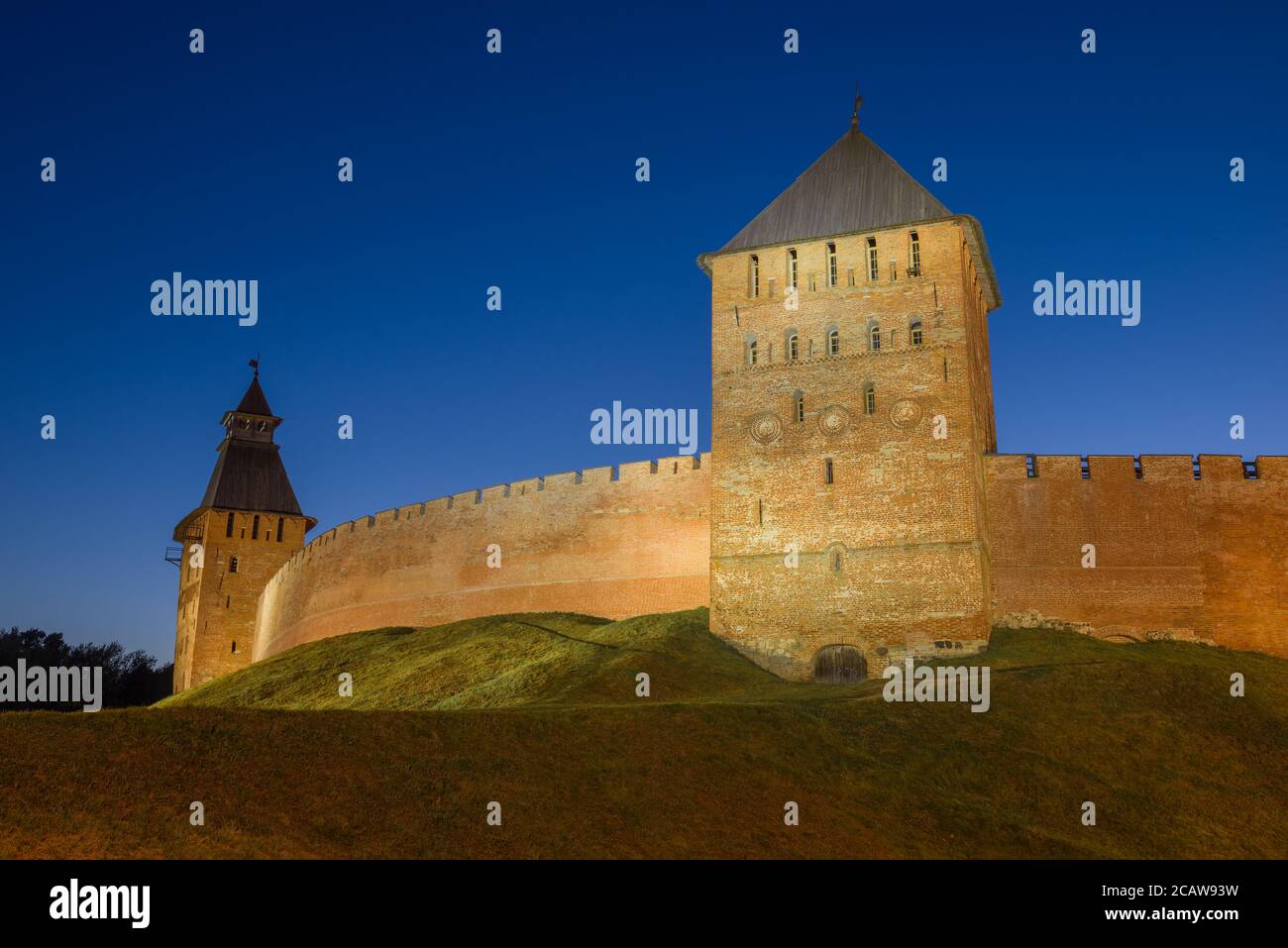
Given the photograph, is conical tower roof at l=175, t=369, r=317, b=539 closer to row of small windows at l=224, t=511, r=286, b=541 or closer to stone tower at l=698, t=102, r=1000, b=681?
row of small windows at l=224, t=511, r=286, b=541

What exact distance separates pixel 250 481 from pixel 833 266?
3140cm

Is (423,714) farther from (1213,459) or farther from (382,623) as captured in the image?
(382,623)

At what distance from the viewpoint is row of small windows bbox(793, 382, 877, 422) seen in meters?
27.0

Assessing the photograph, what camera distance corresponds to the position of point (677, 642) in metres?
25.8

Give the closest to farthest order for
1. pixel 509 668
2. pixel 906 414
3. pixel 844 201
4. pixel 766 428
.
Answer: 1. pixel 509 668
2. pixel 906 414
3. pixel 766 428
4. pixel 844 201

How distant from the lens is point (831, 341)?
27812 millimetres

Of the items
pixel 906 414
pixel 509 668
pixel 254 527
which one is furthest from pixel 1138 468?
pixel 254 527

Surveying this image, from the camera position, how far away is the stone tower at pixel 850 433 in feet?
84.1

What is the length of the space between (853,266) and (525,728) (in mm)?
15700

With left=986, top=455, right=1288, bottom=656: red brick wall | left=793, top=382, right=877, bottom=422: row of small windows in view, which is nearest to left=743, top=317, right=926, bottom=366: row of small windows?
left=793, top=382, right=877, bottom=422: row of small windows

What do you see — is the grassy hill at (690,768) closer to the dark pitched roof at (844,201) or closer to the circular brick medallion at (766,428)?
the circular brick medallion at (766,428)

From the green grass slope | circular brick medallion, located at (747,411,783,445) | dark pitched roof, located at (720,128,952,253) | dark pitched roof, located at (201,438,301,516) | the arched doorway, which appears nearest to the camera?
the green grass slope

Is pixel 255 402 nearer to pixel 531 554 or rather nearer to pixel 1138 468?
pixel 531 554

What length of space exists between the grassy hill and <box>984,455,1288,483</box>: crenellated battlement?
13.5 ft
